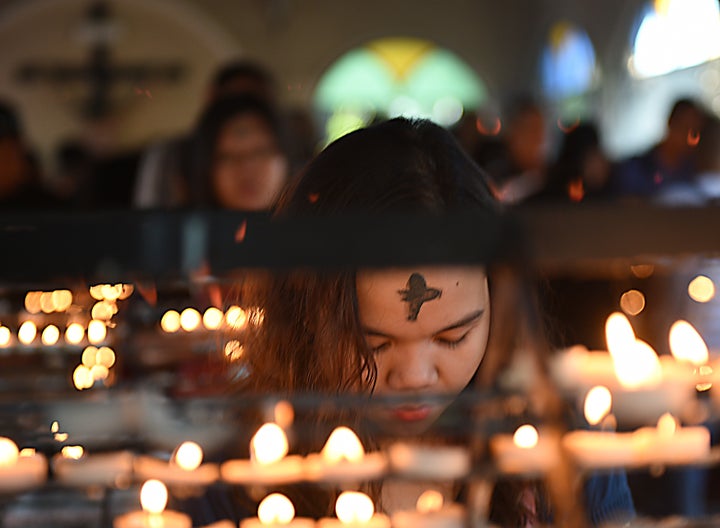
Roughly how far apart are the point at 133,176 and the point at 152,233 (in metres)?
3.13

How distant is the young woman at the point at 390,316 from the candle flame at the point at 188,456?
0.13 meters

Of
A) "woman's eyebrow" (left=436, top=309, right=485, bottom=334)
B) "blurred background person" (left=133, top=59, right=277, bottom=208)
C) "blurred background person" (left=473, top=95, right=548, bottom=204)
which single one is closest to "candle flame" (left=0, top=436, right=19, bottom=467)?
"woman's eyebrow" (left=436, top=309, right=485, bottom=334)

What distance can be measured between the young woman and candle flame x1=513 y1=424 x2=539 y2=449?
0.25 feet

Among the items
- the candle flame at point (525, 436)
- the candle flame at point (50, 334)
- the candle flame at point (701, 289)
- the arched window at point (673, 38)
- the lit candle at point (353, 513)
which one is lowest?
the lit candle at point (353, 513)

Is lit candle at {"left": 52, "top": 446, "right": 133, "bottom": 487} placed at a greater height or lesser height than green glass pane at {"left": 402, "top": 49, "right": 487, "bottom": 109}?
lesser

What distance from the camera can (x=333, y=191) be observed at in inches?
51.4

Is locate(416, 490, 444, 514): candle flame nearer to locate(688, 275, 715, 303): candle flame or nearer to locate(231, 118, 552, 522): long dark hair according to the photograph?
locate(231, 118, 552, 522): long dark hair

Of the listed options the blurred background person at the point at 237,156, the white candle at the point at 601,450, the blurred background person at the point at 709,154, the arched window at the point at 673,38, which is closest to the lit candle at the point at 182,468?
the white candle at the point at 601,450

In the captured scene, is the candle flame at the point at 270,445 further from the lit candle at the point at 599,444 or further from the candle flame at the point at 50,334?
the candle flame at the point at 50,334

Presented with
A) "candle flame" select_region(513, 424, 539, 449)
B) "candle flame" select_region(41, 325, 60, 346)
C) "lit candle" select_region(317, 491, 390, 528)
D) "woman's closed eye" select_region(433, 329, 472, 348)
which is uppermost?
"candle flame" select_region(41, 325, 60, 346)

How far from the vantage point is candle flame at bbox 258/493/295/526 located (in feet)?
3.76

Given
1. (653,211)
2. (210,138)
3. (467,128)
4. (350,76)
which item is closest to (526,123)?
(467,128)

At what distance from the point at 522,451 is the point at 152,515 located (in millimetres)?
382

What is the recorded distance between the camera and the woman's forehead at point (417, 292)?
1170 millimetres
